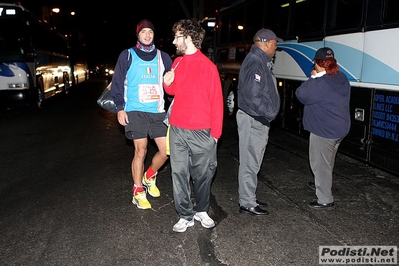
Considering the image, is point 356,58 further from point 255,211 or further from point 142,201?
point 142,201

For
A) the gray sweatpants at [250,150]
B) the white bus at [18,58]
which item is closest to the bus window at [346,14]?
the gray sweatpants at [250,150]

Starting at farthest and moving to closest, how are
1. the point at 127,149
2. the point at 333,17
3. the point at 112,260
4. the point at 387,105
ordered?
the point at 127,149 → the point at 333,17 → the point at 387,105 → the point at 112,260

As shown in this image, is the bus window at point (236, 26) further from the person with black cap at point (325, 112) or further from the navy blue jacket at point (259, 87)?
the navy blue jacket at point (259, 87)

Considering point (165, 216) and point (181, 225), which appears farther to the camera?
point (165, 216)

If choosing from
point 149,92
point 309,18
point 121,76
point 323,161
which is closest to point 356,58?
point 309,18

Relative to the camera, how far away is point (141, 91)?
14.3 ft

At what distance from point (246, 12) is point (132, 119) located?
734 centimetres

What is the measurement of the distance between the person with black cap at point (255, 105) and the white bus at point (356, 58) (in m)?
2.14

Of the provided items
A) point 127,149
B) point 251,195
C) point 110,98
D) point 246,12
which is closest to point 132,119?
point 110,98

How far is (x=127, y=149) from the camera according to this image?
25.1ft

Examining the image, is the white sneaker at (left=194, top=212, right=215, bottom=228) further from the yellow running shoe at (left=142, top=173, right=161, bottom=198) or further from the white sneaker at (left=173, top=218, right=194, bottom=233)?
the yellow running shoe at (left=142, top=173, right=161, bottom=198)

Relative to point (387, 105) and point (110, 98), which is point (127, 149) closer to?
point (110, 98)

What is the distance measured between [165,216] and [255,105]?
157 cm

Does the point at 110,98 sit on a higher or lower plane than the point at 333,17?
lower
